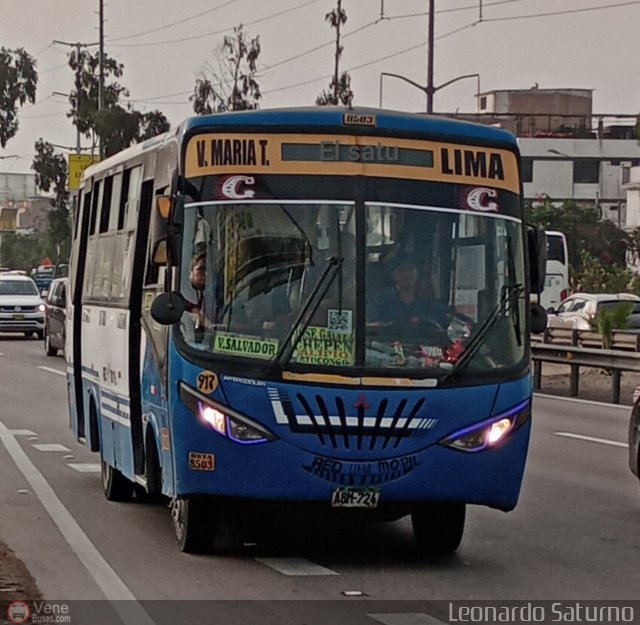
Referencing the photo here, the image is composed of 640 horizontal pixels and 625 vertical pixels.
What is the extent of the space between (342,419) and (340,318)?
0.59m

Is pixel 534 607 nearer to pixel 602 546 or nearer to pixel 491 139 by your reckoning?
pixel 602 546

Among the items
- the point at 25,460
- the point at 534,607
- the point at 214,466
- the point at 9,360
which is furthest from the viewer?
the point at 9,360

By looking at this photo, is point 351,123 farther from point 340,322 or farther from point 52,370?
point 52,370

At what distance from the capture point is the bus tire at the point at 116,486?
523 inches

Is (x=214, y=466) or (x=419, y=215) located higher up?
(x=419, y=215)

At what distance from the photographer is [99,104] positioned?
81.9m

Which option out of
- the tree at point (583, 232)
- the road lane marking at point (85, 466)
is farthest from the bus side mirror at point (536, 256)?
the tree at point (583, 232)

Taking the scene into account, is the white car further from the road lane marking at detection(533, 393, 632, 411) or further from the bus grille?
the bus grille

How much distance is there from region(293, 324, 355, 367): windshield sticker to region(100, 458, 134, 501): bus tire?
12.0 ft

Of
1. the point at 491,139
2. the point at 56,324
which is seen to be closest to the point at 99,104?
the point at 56,324

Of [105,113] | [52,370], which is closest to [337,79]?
[105,113]

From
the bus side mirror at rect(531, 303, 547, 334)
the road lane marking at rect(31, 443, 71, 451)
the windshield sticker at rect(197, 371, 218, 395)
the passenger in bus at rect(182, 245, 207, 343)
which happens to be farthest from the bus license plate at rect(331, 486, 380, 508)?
the road lane marking at rect(31, 443, 71, 451)

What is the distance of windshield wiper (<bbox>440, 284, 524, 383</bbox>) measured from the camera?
1011 cm

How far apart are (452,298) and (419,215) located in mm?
524
